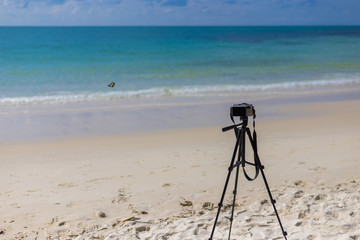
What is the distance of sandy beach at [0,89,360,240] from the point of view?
4340 millimetres

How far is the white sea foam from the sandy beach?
5.32 meters

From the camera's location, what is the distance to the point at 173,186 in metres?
5.50

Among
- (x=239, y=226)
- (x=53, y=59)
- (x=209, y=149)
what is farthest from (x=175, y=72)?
(x=239, y=226)

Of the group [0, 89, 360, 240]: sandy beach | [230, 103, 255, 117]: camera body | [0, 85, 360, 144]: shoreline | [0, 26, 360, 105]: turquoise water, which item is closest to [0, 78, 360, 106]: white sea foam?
[0, 26, 360, 105]: turquoise water

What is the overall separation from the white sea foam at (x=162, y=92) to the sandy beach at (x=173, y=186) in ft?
17.5

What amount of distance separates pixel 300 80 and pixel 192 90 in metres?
5.20

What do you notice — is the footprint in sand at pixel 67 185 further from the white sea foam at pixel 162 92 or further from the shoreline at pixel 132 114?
the white sea foam at pixel 162 92

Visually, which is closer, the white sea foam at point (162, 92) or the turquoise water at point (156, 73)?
the white sea foam at point (162, 92)

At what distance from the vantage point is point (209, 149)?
7148 millimetres

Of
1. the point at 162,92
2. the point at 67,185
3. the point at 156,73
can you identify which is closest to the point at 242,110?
the point at 67,185

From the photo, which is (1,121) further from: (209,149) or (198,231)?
(198,231)

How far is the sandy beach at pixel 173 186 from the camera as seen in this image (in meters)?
4.34

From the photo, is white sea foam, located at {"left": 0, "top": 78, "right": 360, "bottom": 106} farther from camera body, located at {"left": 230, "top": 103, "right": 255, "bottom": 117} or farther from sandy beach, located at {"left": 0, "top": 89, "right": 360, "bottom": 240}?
camera body, located at {"left": 230, "top": 103, "right": 255, "bottom": 117}

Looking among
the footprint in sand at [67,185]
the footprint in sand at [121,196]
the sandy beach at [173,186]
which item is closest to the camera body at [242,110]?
the sandy beach at [173,186]
